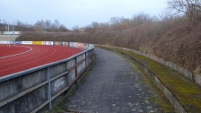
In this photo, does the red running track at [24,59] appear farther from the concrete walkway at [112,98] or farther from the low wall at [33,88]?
the low wall at [33,88]

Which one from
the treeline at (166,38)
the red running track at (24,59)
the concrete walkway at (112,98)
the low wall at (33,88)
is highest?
the treeline at (166,38)

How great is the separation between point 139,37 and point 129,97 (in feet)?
84.3

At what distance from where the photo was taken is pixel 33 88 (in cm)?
606

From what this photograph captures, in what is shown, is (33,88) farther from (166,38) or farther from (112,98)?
(166,38)

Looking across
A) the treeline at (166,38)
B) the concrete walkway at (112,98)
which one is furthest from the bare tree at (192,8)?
the concrete walkway at (112,98)

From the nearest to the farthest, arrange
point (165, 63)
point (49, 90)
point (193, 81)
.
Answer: point (49, 90) → point (193, 81) → point (165, 63)

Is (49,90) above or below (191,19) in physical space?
below

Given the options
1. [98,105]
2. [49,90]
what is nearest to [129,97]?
[98,105]

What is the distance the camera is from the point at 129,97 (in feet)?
28.6

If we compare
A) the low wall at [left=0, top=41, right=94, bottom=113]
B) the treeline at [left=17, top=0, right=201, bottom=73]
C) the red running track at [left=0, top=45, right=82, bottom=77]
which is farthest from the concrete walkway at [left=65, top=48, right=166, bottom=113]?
the red running track at [left=0, top=45, right=82, bottom=77]

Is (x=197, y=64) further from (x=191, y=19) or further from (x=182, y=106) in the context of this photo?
(x=191, y=19)

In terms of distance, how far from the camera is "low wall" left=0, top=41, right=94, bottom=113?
4.99m

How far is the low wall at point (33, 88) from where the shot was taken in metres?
4.99

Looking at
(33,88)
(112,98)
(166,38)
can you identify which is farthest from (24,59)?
(33,88)
